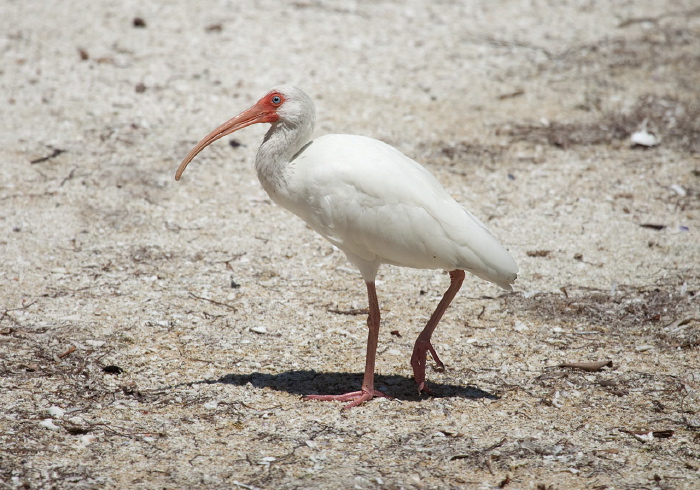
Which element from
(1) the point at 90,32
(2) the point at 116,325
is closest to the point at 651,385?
(2) the point at 116,325

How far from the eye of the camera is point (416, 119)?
360 inches

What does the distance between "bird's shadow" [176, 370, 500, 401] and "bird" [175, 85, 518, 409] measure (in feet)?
0.43

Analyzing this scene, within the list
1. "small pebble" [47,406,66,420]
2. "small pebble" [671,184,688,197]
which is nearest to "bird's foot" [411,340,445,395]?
"small pebble" [47,406,66,420]

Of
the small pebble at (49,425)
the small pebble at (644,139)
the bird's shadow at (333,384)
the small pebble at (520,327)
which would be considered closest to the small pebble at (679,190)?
the small pebble at (644,139)

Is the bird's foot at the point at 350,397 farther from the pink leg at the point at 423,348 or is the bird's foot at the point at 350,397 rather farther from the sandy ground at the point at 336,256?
the pink leg at the point at 423,348

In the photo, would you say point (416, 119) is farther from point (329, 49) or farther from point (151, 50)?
point (151, 50)

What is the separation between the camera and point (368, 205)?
4797mm

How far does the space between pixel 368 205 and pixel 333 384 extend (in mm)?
1288

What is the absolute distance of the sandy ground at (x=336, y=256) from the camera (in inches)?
176

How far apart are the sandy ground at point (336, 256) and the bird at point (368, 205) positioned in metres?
0.70

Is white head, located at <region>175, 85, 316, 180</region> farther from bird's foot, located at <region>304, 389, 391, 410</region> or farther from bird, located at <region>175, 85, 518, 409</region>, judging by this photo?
bird's foot, located at <region>304, 389, 391, 410</region>

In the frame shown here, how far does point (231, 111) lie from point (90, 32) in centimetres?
282

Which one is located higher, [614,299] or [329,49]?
[329,49]

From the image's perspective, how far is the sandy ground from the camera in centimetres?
446
